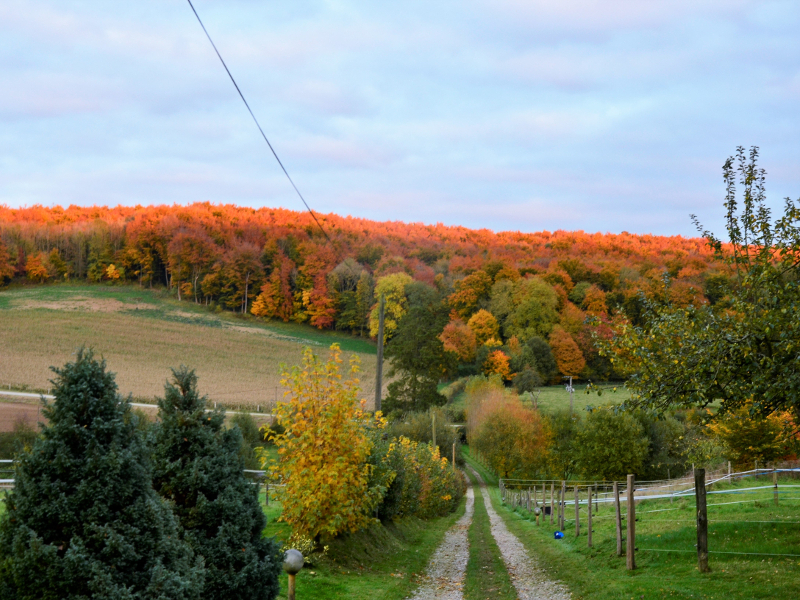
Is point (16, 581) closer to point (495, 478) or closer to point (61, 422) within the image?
point (61, 422)

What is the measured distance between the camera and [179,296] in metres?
87.8

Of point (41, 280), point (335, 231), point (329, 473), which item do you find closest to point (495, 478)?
point (335, 231)

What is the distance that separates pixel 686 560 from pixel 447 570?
5.55m

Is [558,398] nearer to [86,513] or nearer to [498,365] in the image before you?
[498,365]

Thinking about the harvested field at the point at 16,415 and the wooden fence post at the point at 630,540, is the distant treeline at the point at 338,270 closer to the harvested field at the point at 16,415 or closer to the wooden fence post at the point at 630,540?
the harvested field at the point at 16,415

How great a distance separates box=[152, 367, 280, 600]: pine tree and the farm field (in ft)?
137

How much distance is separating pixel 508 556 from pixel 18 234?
281ft

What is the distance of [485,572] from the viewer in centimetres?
1446

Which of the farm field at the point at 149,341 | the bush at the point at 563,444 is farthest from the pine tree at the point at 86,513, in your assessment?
the bush at the point at 563,444

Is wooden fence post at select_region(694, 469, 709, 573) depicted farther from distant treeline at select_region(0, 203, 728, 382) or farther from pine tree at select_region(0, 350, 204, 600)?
distant treeline at select_region(0, 203, 728, 382)

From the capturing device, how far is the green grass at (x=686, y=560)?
9562 millimetres

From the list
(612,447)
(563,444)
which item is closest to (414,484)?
(612,447)

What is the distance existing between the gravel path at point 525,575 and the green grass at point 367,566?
2111mm

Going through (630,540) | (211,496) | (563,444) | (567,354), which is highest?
(567,354)
